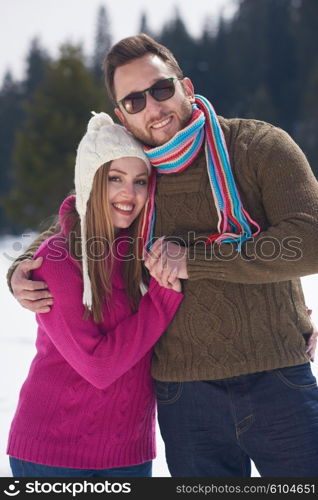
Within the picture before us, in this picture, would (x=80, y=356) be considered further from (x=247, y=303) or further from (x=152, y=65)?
Answer: (x=152, y=65)

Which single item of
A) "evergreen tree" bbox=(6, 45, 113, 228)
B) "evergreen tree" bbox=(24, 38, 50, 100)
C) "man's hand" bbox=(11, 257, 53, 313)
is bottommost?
"man's hand" bbox=(11, 257, 53, 313)

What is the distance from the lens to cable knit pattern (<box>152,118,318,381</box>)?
2197mm

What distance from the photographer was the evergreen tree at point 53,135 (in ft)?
80.3

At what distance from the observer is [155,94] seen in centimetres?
246

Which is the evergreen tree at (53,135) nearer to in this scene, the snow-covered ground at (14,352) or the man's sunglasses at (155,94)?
the snow-covered ground at (14,352)

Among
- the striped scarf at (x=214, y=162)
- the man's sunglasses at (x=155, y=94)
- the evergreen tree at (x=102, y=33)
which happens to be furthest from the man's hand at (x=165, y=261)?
the evergreen tree at (x=102, y=33)

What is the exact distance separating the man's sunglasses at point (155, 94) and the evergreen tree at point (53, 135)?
21.9 meters

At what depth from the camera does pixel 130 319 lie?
2.45 meters

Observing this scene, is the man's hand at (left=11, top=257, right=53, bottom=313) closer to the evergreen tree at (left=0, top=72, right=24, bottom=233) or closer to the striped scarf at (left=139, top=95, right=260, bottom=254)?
the striped scarf at (left=139, top=95, right=260, bottom=254)

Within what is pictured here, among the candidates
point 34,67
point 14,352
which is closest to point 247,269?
point 14,352

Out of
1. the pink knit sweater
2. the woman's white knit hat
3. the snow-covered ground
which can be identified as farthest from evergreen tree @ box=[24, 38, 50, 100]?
the pink knit sweater

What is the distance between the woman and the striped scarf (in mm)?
164

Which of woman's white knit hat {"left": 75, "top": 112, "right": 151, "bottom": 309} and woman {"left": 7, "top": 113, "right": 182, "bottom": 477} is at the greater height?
woman's white knit hat {"left": 75, "top": 112, "right": 151, "bottom": 309}

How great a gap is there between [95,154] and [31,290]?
23.7 inches
